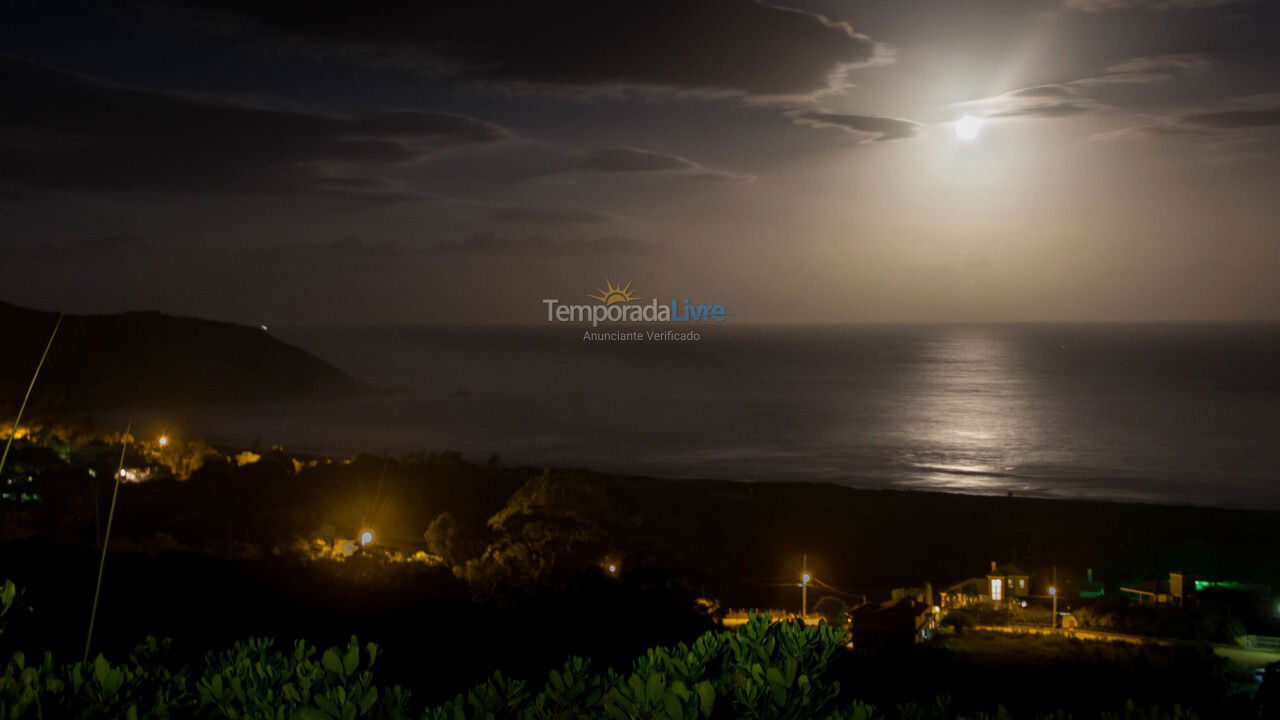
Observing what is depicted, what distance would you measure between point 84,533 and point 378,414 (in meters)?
39.1

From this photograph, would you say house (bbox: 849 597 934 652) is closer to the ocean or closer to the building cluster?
the building cluster

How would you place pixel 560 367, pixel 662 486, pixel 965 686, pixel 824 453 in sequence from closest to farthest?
pixel 965 686 → pixel 662 486 → pixel 824 453 → pixel 560 367

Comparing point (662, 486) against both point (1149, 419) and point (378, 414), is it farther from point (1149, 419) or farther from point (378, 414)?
point (1149, 419)

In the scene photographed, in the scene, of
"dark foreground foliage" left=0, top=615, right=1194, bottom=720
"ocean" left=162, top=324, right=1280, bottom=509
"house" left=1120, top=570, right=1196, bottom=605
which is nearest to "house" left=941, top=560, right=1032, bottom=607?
"house" left=1120, top=570, right=1196, bottom=605

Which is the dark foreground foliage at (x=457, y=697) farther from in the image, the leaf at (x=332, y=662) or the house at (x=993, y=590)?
the house at (x=993, y=590)

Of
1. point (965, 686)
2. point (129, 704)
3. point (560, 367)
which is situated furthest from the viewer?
point (560, 367)

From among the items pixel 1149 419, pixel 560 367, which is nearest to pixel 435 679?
pixel 1149 419

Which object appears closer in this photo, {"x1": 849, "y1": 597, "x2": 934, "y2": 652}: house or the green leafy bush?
the green leafy bush

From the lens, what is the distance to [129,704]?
2525 mm

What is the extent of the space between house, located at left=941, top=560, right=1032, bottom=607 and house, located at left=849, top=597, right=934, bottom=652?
9.92ft

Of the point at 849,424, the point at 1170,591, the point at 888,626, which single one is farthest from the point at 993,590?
the point at 849,424

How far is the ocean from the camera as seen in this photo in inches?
1374

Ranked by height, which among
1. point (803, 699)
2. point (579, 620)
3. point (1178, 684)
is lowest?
point (1178, 684)

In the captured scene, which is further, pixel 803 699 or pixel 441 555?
pixel 441 555
